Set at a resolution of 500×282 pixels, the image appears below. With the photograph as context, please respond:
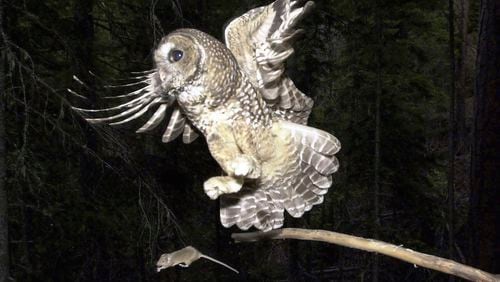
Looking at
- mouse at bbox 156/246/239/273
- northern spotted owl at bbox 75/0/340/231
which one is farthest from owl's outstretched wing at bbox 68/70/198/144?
mouse at bbox 156/246/239/273

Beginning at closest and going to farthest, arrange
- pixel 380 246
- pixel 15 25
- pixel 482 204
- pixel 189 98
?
pixel 189 98 < pixel 380 246 < pixel 482 204 < pixel 15 25

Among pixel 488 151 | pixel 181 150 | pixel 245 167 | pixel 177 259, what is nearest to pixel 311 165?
pixel 245 167

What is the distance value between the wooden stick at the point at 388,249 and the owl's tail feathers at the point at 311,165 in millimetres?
131

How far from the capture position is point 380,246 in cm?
165

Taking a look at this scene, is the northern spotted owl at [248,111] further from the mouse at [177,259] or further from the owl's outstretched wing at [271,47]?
the mouse at [177,259]

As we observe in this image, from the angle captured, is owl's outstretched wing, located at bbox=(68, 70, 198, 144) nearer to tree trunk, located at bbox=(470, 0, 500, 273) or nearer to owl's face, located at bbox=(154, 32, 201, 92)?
owl's face, located at bbox=(154, 32, 201, 92)

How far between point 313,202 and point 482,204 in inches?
80.6

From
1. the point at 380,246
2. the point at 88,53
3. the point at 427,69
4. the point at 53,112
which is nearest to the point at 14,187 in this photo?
the point at 53,112

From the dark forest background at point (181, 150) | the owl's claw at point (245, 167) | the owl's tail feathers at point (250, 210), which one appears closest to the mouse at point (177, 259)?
the owl's tail feathers at point (250, 210)

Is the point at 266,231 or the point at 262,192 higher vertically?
the point at 262,192

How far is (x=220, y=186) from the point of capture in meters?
1.39

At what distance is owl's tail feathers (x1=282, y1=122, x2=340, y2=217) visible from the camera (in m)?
1.62

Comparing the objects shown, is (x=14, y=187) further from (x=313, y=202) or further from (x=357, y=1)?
(x=357, y=1)

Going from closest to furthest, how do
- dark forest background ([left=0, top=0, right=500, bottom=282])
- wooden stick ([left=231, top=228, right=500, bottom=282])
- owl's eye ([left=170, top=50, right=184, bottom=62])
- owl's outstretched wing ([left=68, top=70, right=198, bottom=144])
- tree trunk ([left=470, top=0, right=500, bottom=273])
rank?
owl's eye ([left=170, top=50, right=184, bottom=62]) → owl's outstretched wing ([left=68, top=70, right=198, bottom=144]) → wooden stick ([left=231, top=228, right=500, bottom=282]) → tree trunk ([left=470, top=0, right=500, bottom=273]) → dark forest background ([left=0, top=0, right=500, bottom=282])
